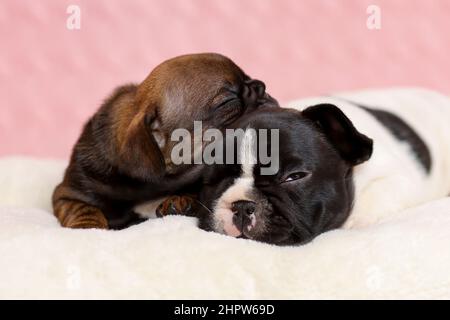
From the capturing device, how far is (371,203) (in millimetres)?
2623

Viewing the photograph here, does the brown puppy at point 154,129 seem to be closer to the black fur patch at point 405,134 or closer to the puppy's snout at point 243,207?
the puppy's snout at point 243,207

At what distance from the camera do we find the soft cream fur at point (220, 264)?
190cm

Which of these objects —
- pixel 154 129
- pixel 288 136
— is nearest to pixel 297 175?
pixel 288 136

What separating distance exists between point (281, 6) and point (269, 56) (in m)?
0.29

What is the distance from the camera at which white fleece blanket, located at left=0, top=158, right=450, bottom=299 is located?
1.90 m

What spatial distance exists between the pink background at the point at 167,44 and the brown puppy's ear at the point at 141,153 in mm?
1693

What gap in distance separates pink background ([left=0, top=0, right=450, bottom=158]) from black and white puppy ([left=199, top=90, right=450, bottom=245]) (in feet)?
4.37

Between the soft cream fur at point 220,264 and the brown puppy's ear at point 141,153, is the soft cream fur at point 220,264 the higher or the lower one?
the lower one

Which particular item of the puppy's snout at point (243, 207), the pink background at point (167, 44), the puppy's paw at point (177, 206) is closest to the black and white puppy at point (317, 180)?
the puppy's snout at point (243, 207)

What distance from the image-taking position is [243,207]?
2277 millimetres

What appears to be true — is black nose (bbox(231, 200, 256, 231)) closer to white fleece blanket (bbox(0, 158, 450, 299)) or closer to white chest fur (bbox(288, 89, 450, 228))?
white fleece blanket (bbox(0, 158, 450, 299))

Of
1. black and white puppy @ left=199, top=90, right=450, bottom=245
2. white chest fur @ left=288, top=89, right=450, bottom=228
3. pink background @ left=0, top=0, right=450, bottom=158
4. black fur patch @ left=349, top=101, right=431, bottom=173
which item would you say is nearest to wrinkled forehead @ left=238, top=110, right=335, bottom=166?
black and white puppy @ left=199, top=90, right=450, bottom=245

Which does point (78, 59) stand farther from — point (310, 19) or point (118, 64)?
point (310, 19)

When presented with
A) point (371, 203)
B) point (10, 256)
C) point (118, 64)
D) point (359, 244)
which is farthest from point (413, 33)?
point (10, 256)
